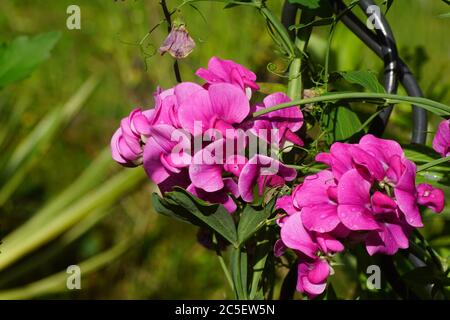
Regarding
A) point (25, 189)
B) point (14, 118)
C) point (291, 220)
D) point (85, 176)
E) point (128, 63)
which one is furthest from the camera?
point (128, 63)

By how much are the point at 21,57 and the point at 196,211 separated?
59 centimetres

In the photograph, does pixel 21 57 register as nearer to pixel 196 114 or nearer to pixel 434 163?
pixel 196 114

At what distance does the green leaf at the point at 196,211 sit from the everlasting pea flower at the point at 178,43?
0.13 metres

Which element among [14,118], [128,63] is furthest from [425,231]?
[128,63]

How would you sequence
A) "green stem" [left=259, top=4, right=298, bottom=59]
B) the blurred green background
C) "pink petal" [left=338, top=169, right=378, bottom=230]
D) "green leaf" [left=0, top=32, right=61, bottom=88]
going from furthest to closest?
the blurred green background → "green leaf" [left=0, top=32, right=61, bottom=88] → "green stem" [left=259, top=4, right=298, bottom=59] → "pink petal" [left=338, top=169, right=378, bottom=230]

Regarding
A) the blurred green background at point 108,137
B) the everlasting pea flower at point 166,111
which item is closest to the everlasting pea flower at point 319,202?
the everlasting pea flower at point 166,111

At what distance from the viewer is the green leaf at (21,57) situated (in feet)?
3.19

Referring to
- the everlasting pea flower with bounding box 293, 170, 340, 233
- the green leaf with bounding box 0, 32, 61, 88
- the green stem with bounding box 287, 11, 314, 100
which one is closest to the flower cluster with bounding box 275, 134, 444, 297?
the everlasting pea flower with bounding box 293, 170, 340, 233

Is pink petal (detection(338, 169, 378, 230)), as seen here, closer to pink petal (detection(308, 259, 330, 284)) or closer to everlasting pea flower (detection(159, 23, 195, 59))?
pink petal (detection(308, 259, 330, 284))

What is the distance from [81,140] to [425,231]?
1.37 m

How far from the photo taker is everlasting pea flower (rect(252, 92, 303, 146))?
1.68ft

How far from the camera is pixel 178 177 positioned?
0.52m

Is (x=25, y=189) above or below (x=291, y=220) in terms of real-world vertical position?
below

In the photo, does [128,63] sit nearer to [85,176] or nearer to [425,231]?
[85,176]
